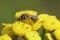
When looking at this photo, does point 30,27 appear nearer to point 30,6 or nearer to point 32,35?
point 32,35

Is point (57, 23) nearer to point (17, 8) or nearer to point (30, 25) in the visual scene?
point (30, 25)

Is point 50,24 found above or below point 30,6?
below

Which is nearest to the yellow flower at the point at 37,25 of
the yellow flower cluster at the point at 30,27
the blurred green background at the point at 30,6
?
the yellow flower cluster at the point at 30,27

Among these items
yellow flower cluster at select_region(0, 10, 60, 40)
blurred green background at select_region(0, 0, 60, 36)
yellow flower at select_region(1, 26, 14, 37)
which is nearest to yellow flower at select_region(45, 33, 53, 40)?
yellow flower cluster at select_region(0, 10, 60, 40)

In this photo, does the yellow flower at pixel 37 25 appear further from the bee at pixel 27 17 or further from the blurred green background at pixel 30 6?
the blurred green background at pixel 30 6

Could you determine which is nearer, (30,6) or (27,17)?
(27,17)

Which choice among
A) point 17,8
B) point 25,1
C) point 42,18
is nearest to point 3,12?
point 17,8

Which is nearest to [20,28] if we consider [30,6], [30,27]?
[30,27]
